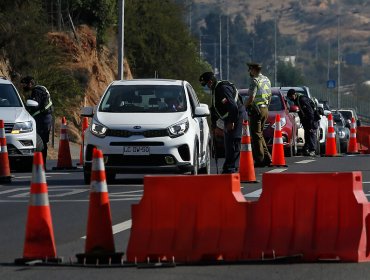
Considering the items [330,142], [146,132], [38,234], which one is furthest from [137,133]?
[330,142]

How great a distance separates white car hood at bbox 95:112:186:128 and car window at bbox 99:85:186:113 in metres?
0.24

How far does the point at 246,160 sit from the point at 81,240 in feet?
25.3

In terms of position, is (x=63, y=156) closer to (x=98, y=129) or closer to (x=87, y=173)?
(x=87, y=173)

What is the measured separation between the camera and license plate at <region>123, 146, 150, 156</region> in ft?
65.8

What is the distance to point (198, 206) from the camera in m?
11.4

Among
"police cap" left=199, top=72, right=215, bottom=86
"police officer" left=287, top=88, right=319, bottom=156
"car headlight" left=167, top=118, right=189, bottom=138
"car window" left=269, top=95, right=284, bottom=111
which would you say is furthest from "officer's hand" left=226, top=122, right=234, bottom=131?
"police officer" left=287, top=88, right=319, bottom=156

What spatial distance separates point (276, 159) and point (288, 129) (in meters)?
5.66

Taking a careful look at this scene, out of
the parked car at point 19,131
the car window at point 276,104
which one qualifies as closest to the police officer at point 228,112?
the parked car at point 19,131

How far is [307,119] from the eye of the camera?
108ft

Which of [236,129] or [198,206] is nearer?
[198,206]

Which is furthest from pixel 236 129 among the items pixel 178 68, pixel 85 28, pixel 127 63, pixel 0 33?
pixel 178 68

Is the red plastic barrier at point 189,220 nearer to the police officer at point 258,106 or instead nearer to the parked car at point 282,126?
the police officer at point 258,106

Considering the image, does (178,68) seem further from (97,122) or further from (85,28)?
(97,122)

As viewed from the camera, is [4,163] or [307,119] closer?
[4,163]
